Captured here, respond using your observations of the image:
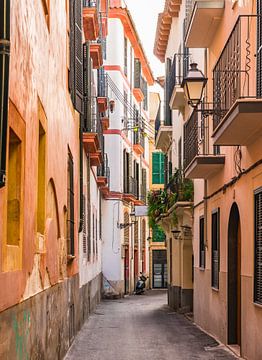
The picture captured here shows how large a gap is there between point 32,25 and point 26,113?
1106mm

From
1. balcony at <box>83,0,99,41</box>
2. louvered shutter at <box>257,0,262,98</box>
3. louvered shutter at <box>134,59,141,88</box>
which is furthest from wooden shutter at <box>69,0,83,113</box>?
louvered shutter at <box>134,59,141,88</box>

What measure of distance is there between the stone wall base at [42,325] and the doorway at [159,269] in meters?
33.8

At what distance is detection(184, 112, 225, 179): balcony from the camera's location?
643 inches

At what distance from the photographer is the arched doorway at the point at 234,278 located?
50.1 ft

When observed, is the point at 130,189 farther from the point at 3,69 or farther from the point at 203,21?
the point at 3,69

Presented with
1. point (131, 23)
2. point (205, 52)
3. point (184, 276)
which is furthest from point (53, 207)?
point (131, 23)

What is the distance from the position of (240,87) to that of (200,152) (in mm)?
6568

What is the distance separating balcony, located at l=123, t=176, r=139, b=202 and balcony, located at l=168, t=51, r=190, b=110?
1587 cm

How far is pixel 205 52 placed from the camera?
18.8 meters

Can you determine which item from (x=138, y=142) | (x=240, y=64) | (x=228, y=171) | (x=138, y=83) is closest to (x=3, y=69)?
(x=240, y=64)

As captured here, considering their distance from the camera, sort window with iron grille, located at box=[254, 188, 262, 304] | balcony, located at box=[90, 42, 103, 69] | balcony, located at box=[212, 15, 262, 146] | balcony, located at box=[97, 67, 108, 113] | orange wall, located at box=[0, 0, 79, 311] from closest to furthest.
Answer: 1. orange wall, located at box=[0, 0, 79, 311]
2. balcony, located at box=[212, 15, 262, 146]
3. window with iron grille, located at box=[254, 188, 262, 304]
4. balcony, located at box=[90, 42, 103, 69]
5. balcony, located at box=[97, 67, 108, 113]

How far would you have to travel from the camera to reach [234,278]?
1531 centimetres

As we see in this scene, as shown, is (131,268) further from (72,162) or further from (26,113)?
(26,113)

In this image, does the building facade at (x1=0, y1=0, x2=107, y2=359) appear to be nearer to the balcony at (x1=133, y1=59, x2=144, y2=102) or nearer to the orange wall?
the orange wall
